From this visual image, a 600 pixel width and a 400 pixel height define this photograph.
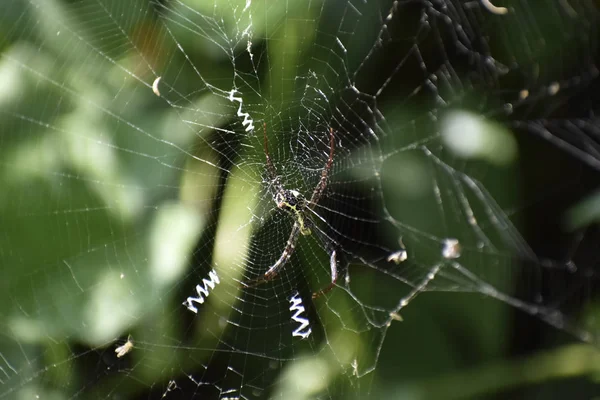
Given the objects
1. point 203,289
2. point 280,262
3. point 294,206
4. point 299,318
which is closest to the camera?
point 203,289

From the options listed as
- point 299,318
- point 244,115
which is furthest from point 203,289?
point 244,115

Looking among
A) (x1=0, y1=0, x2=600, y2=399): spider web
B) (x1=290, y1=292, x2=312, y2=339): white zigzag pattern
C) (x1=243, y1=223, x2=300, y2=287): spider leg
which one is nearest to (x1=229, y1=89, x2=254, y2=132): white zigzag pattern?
(x1=0, y1=0, x2=600, y2=399): spider web

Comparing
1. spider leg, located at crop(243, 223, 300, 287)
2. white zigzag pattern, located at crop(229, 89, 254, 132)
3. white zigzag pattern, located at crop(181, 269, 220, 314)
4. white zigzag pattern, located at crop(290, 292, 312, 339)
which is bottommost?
white zigzag pattern, located at crop(290, 292, 312, 339)

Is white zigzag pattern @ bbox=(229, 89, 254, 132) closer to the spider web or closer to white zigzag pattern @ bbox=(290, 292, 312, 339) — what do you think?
the spider web

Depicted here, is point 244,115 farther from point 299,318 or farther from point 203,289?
point 299,318

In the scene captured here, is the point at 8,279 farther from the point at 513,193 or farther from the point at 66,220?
the point at 513,193

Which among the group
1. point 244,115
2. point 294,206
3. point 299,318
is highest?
point 244,115

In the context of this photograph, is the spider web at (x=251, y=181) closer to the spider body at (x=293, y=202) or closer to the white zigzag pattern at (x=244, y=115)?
the white zigzag pattern at (x=244, y=115)

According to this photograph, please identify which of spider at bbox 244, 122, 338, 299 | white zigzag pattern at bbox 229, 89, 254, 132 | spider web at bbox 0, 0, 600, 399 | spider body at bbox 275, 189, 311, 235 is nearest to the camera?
spider web at bbox 0, 0, 600, 399
